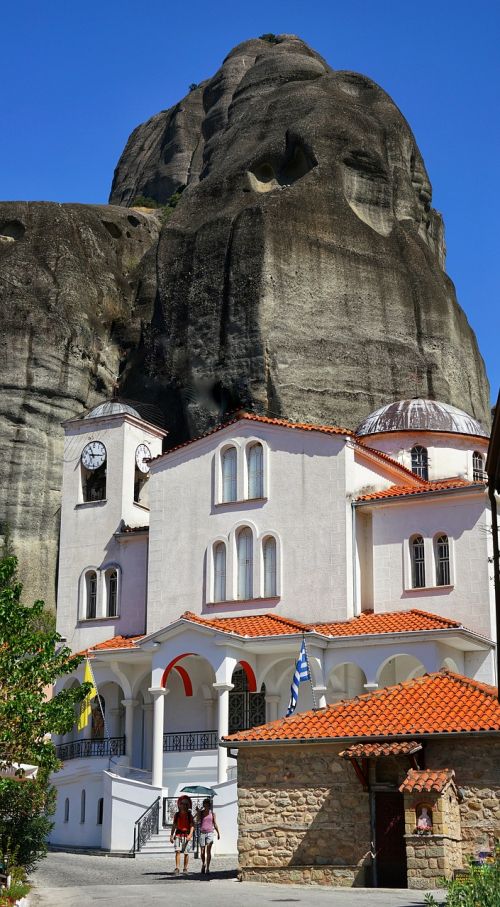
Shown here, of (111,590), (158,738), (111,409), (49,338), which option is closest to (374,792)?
(158,738)

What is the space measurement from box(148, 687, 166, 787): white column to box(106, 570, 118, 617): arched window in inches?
283

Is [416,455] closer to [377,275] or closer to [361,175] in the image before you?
[377,275]

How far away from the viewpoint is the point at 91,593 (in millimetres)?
42344

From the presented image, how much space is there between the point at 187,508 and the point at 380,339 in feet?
71.3

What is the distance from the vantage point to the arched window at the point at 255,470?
125 ft

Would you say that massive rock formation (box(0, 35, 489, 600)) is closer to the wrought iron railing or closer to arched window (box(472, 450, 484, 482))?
arched window (box(472, 450, 484, 482))

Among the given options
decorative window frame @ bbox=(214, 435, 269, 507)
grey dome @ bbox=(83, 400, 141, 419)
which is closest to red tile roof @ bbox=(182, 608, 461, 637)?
decorative window frame @ bbox=(214, 435, 269, 507)

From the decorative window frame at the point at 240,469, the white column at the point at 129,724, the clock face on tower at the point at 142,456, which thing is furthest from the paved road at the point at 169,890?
the clock face on tower at the point at 142,456

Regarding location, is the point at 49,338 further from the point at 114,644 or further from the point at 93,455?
the point at 114,644

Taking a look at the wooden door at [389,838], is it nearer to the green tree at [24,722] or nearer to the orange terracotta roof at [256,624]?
the green tree at [24,722]

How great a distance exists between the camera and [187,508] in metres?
39.2

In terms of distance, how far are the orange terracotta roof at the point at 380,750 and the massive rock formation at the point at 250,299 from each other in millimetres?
33215

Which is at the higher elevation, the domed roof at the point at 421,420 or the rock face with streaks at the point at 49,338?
the rock face with streaks at the point at 49,338

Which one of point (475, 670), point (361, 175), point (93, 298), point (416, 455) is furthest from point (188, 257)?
point (475, 670)
